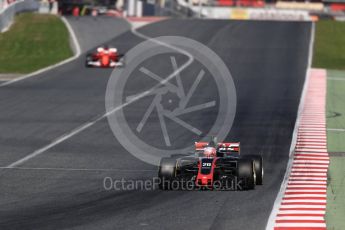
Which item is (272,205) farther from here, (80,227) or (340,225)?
(80,227)

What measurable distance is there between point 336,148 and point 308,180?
625 centimetres

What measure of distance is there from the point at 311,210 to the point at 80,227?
475 cm

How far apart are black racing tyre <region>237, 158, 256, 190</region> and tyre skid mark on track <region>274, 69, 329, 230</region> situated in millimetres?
770

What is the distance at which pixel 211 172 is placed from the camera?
804 inches

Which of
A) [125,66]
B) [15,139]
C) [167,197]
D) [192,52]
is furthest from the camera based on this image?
[192,52]

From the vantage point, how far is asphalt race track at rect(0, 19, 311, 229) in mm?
17344

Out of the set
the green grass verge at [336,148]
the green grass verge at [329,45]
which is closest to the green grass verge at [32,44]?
the green grass verge at [329,45]

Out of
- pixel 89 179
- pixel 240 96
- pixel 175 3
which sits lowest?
pixel 175 3

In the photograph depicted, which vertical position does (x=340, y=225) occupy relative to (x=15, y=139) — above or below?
above

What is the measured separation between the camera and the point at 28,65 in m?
54.8

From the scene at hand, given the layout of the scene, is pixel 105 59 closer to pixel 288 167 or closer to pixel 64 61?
pixel 64 61

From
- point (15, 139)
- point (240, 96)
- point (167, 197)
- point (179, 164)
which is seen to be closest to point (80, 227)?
point (167, 197)

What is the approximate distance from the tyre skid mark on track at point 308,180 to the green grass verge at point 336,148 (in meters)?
0.16

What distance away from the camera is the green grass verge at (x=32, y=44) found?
55562mm
